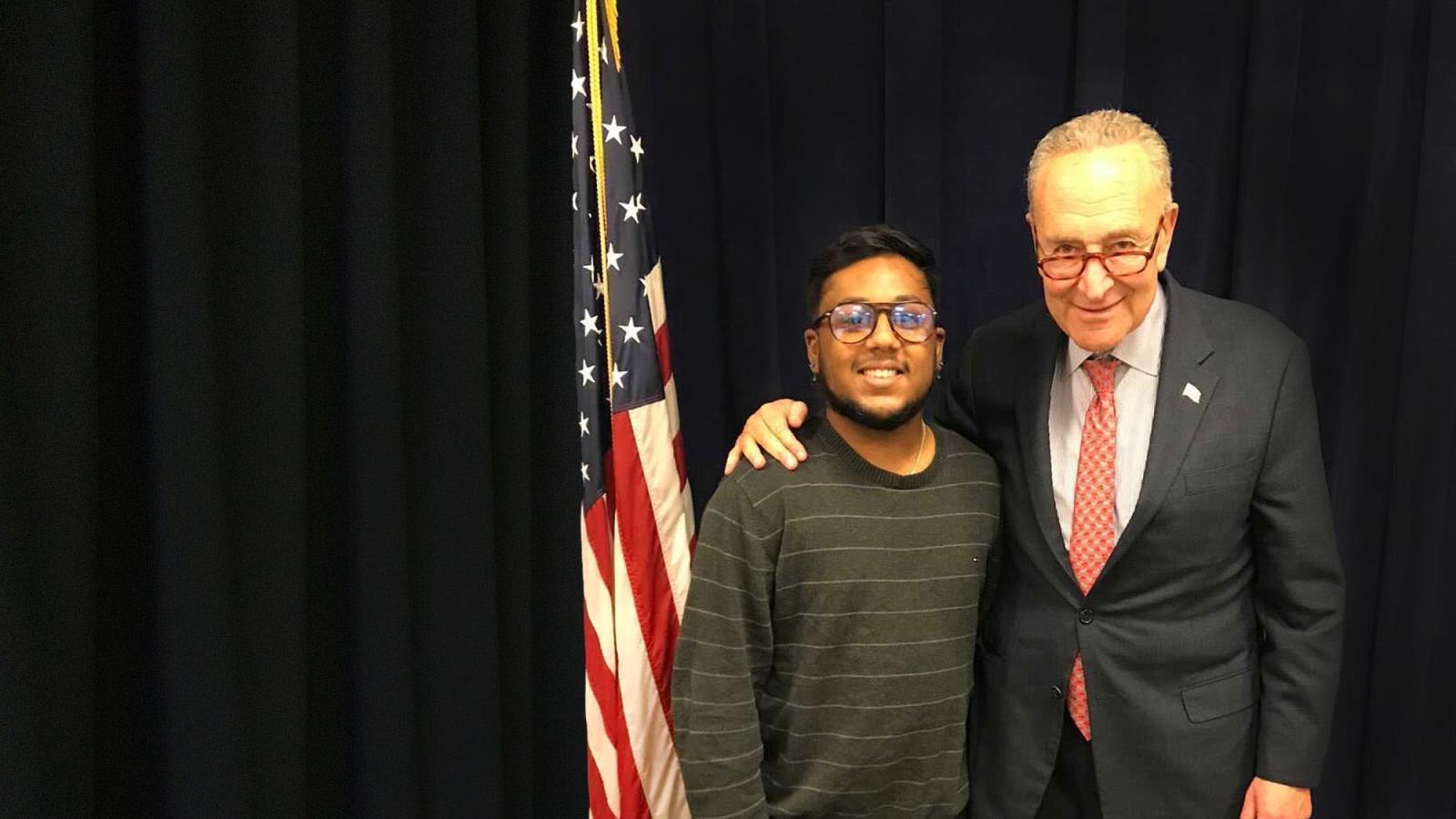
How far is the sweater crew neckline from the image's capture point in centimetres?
159

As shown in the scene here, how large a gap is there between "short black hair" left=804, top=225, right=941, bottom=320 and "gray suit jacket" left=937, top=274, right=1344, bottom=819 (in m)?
0.28

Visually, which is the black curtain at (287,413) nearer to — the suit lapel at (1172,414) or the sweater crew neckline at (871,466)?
the sweater crew neckline at (871,466)

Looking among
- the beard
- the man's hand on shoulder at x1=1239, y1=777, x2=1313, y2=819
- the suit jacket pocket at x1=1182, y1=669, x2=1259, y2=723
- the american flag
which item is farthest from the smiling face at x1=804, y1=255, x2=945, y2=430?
the man's hand on shoulder at x1=1239, y1=777, x2=1313, y2=819

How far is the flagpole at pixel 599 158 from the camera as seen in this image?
1.91m

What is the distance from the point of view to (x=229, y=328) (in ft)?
5.36

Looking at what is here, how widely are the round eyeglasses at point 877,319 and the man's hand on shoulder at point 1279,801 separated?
3.02 feet

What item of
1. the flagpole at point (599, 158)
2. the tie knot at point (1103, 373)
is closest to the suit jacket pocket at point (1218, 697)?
the tie knot at point (1103, 373)

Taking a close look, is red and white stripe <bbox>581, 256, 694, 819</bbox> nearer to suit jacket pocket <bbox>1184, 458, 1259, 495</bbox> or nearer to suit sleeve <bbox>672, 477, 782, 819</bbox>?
suit sleeve <bbox>672, 477, 782, 819</bbox>

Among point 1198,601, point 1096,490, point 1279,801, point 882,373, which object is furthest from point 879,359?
point 1279,801

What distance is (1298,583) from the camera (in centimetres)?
154

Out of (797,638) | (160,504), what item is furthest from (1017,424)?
(160,504)

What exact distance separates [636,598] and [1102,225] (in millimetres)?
1163

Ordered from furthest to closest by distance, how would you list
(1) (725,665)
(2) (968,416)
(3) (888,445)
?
(2) (968,416), (3) (888,445), (1) (725,665)

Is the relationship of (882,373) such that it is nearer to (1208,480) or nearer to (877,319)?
(877,319)
